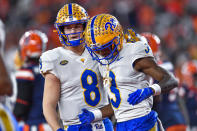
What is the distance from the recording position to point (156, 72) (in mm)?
3744

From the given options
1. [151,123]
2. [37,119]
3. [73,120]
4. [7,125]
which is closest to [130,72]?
[151,123]

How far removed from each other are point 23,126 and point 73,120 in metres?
1.72

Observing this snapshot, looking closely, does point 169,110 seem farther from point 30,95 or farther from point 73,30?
point 73,30

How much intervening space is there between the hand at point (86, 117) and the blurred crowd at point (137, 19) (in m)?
7.88

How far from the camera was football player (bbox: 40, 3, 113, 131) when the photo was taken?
4.09m

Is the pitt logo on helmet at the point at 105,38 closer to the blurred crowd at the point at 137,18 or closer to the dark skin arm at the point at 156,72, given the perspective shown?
the dark skin arm at the point at 156,72

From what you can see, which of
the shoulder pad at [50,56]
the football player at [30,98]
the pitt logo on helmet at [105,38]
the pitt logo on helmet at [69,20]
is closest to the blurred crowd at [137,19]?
the football player at [30,98]

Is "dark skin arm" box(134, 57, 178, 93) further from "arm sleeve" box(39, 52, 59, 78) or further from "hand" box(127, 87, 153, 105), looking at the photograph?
"arm sleeve" box(39, 52, 59, 78)

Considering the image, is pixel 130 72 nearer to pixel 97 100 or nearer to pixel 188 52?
pixel 97 100

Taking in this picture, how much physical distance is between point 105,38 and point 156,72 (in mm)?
500

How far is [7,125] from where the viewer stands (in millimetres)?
3332

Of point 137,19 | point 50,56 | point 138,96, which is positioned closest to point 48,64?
point 50,56

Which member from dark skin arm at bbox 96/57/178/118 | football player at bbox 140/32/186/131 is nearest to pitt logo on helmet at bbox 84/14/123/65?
dark skin arm at bbox 96/57/178/118

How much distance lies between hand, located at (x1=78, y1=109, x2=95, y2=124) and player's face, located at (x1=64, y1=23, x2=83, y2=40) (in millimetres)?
735
